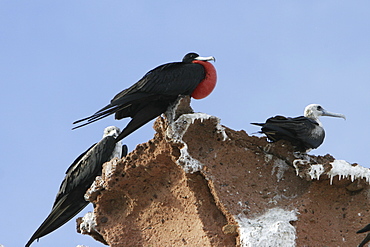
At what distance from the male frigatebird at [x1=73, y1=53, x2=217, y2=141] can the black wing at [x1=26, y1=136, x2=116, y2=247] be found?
40.5 inches

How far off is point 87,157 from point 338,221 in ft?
11.9

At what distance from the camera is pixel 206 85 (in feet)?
34.0

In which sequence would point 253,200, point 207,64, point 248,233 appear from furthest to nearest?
point 207,64, point 253,200, point 248,233

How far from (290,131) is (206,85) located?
49.4 inches

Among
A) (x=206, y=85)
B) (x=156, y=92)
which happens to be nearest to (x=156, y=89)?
(x=156, y=92)

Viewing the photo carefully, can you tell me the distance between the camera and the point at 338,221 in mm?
9391

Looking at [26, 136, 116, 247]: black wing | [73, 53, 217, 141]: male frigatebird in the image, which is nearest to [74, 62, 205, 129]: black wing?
[73, 53, 217, 141]: male frigatebird

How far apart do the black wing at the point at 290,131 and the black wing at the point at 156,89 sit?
109cm

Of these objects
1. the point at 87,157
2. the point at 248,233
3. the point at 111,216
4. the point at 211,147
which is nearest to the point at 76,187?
the point at 87,157

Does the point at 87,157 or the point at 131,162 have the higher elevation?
the point at 87,157

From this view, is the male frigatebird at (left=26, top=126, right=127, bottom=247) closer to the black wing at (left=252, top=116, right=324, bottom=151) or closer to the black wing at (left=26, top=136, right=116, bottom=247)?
the black wing at (left=26, top=136, right=116, bottom=247)

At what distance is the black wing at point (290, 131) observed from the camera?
386 inches

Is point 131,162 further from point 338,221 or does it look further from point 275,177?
point 338,221

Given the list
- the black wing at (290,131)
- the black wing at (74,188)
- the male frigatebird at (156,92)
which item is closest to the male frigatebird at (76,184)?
the black wing at (74,188)
